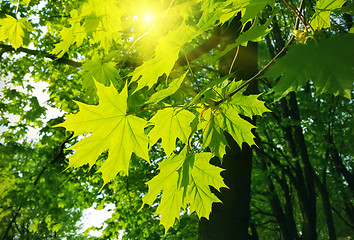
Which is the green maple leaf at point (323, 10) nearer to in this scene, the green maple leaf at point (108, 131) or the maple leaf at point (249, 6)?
the maple leaf at point (249, 6)

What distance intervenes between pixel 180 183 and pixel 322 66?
0.88 m

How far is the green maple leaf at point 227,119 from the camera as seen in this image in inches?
61.6

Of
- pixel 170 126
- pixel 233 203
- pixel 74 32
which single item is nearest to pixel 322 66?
pixel 170 126

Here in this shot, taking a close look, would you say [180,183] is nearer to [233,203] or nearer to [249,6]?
[249,6]

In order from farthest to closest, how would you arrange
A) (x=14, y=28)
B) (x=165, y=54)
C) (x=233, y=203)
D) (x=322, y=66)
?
(x=233, y=203) < (x=14, y=28) < (x=165, y=54) < (x=322, y=66)

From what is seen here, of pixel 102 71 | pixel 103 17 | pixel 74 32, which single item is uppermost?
pixel 74 32

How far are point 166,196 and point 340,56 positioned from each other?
1147mm

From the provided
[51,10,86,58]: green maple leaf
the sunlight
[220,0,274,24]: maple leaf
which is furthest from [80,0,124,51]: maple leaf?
[220,0,274,24]: maple leaf

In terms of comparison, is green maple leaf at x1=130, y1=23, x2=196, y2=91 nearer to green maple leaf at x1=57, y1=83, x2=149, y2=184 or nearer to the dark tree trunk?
green maple leaf at x1=57, y1=83, x2=149, y2=184

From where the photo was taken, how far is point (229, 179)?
10.7 ft

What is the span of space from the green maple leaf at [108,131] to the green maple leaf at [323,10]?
→ 103 centimetres

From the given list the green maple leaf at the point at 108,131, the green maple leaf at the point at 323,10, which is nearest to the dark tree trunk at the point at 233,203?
the green maple leaf at the point at 323,10

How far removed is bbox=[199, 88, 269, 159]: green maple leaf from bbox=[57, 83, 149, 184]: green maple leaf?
1.28ft

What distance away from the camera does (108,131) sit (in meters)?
1.44
